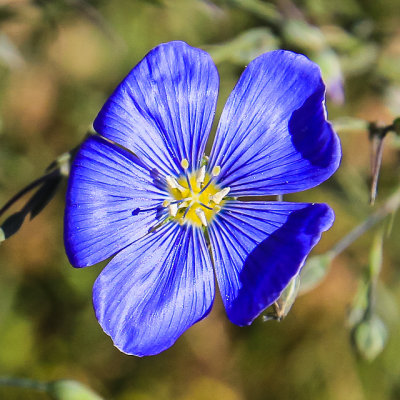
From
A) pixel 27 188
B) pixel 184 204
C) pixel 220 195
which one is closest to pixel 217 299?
pixel 184 204

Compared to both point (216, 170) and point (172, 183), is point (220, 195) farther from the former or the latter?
point (172, 183)

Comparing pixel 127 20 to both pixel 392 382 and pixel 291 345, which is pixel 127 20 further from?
pixel 392 382

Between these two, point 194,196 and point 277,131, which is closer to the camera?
point 277,131

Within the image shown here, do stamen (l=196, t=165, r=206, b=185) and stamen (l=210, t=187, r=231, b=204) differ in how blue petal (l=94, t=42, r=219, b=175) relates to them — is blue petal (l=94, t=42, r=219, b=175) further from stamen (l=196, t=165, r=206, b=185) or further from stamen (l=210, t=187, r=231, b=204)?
stamen (l=210, t=187, r=231, b=204)

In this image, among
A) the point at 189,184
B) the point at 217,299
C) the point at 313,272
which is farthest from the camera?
the point at 217,299

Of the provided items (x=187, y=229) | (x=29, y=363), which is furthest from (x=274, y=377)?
(x=187, y=229)

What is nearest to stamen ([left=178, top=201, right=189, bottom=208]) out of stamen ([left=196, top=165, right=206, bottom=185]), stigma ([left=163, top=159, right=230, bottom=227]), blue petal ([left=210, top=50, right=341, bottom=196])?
→ stigma ([left=163, top=159, right=230, bottom=227])
